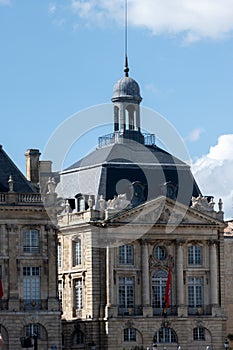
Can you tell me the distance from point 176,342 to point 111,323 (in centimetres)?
557

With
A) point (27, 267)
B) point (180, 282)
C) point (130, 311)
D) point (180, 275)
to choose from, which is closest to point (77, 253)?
point (130, 311)

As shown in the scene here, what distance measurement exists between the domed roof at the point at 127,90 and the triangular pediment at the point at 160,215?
1049cm

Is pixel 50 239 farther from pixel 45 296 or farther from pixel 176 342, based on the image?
pixel 176 342

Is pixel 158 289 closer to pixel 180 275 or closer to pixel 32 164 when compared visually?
pixel 180 275

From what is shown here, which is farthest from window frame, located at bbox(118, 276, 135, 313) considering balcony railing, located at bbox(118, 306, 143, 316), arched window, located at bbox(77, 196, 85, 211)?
arched window, located at bbox(77, 196, 85, 211)

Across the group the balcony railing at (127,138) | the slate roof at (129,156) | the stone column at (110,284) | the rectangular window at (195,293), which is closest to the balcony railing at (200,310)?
the rectangular window at (195,293)

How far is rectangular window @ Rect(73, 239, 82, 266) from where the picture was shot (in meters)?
84.3

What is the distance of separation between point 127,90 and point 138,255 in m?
Result: 14.3

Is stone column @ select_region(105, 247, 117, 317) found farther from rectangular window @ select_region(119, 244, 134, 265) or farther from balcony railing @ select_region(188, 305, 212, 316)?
balcony railing @ select_region(188, 305, 212, 316)

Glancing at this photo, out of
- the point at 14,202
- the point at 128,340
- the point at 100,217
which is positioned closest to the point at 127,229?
the point at 100,217

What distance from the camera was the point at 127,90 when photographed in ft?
302

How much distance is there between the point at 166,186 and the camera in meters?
86.3

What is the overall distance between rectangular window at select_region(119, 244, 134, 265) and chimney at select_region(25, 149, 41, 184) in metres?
8.93

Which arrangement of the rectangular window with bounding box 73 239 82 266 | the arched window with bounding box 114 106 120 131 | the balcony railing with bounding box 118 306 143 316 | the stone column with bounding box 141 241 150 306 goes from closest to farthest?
the balcony railing with bounding box 118 306 143 316 < the rectangular window with bounding box 73 239 82 266 < the stone column with bounding box 141 241 150 306 < the arched window with bounding box 114 106 120 131
